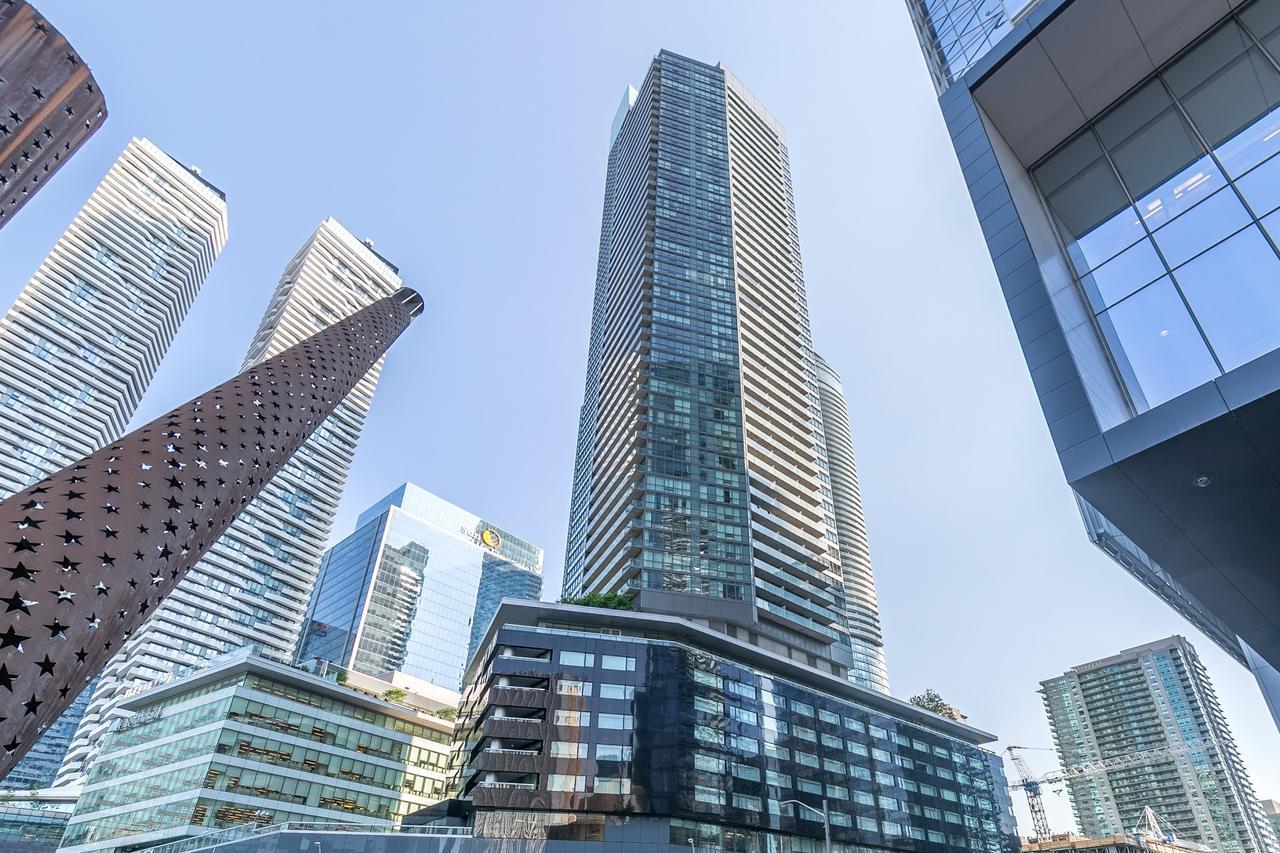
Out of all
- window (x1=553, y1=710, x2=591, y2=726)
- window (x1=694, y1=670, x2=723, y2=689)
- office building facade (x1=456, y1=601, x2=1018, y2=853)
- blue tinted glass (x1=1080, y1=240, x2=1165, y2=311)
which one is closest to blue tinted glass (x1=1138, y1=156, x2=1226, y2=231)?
blue tinted glass (x1=1080, y1=240, x2=1165, y2=311)

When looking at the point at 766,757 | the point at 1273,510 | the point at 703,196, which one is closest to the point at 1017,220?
the point at 1273,510

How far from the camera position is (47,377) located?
15038cm

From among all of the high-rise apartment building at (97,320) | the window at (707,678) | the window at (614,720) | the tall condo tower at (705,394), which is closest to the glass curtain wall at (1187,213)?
the window at (614,720)

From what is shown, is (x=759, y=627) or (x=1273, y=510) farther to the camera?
(x=759, y=627)

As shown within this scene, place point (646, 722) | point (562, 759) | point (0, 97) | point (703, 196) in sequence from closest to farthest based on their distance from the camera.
→ point (0, 97) < point (562, 759) < point (646, 722) < point (703, 196)

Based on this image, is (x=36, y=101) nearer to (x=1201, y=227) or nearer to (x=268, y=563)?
(x=1201, y=227)

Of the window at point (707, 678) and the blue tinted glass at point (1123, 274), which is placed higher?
the window at point (707, 678)

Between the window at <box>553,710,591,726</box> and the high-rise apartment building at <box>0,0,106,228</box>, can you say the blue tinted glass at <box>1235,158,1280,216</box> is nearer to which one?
the high-rise apartment building at <box>0,0,106,228</box>

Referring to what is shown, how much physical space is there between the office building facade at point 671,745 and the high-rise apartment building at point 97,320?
397ft

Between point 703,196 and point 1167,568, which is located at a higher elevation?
point 703,196

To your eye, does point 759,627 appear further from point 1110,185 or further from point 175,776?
point 1110,185

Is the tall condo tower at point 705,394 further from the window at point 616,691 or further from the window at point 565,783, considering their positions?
the window at point 565,783

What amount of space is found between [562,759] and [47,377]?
15132cm

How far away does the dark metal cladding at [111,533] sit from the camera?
1164 centimetres
